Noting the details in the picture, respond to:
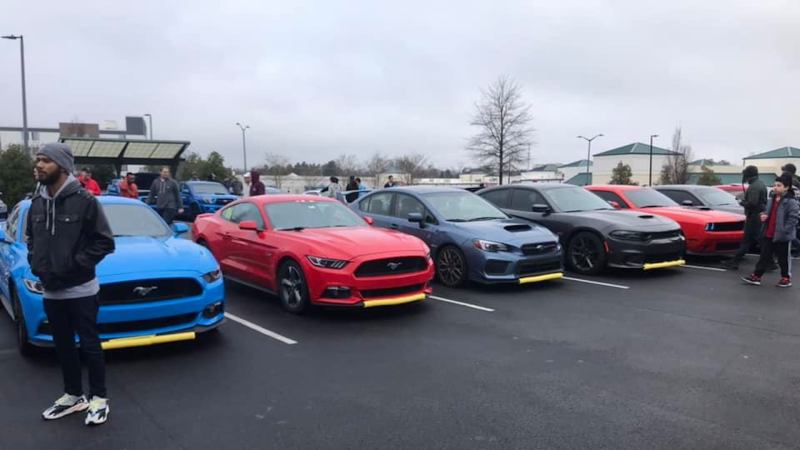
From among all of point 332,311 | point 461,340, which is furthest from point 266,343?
point 461,340

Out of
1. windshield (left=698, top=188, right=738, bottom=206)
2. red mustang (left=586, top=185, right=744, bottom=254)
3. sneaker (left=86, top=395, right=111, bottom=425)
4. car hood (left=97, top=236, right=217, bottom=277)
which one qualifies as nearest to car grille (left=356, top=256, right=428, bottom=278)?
car hood (left=97, top=236, right=217, bottom=277)

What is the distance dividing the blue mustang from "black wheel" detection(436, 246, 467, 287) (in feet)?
12.5

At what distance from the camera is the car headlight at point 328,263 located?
639cm

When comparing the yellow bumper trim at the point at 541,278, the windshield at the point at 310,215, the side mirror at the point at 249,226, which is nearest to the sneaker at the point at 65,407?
the side mirror at the point at 249,226

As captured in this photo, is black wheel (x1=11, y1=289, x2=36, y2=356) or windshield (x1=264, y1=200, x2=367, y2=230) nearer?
black wheel (x1=11, y1=289, x2=36, y2=356)

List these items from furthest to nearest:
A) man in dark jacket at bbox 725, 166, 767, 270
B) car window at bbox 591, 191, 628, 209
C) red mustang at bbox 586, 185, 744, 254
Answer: car window at bbox 591, 191, 628, 209
red mustang at bbox 586, 185, 744, 254
man in dark jacket at bbox 725, 166, 767, 270

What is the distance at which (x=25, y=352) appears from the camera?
502 cm

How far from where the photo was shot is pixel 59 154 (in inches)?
145

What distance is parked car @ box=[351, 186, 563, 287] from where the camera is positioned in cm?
805

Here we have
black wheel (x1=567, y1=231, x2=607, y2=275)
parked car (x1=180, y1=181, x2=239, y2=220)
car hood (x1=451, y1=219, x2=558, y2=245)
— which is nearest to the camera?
car hood (x1=451, y1=219, x2=558, y2=245)

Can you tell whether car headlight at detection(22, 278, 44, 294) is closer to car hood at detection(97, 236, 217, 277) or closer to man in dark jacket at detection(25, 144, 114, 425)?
car hood at detection(97, 236, 217, 277)

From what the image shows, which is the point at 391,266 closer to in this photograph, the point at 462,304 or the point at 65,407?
the point at 462,304

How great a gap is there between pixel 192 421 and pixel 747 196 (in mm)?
9453

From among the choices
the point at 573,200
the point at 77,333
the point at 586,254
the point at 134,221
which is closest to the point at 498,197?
the point at 573,200
